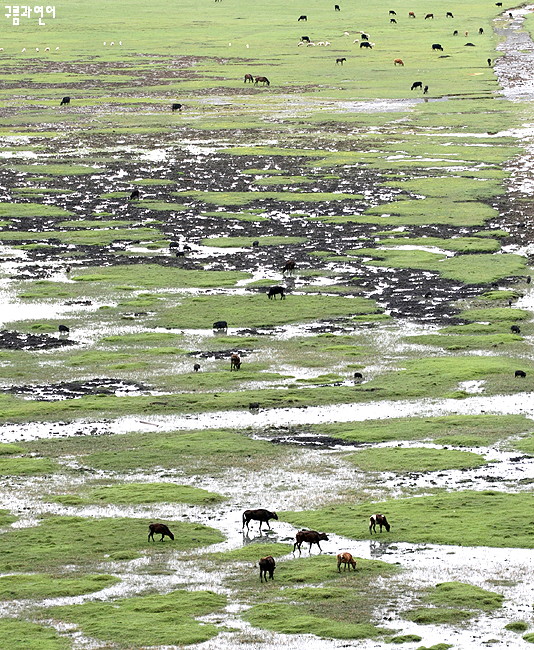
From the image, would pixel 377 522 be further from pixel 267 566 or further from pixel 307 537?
pixel 267 566

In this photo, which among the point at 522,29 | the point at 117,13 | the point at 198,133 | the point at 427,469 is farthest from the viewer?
the point at 117,13

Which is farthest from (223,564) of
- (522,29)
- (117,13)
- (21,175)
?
(117,13)

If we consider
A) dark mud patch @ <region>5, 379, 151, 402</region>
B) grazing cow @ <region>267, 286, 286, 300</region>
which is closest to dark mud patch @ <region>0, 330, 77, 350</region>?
dark mud patch @ <region>5, 379, 151, 402</region>

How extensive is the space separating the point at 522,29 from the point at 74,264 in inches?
4178

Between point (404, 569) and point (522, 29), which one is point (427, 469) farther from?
point (522, 29)

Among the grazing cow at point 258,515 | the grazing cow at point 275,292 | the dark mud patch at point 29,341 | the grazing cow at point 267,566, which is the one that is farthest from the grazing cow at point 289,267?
the grazing cow at point 267,566

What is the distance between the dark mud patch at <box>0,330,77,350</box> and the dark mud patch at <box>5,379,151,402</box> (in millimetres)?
4110

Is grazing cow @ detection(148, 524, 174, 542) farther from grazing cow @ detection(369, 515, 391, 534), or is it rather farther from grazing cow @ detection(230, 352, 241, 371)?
grazing cow @ detection(230, 352, 241, 371)

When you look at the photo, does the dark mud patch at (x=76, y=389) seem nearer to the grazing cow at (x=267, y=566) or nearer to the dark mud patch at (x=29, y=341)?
the dark mud patch at (x=29, y=341)

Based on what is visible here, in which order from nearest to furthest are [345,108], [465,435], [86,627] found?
[86,627]
[465,435]
[345,108]

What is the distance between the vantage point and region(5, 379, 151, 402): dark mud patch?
37.8 metres

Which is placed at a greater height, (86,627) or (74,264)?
(74,264)

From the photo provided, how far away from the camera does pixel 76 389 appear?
126ft

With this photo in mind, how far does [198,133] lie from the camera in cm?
8731
